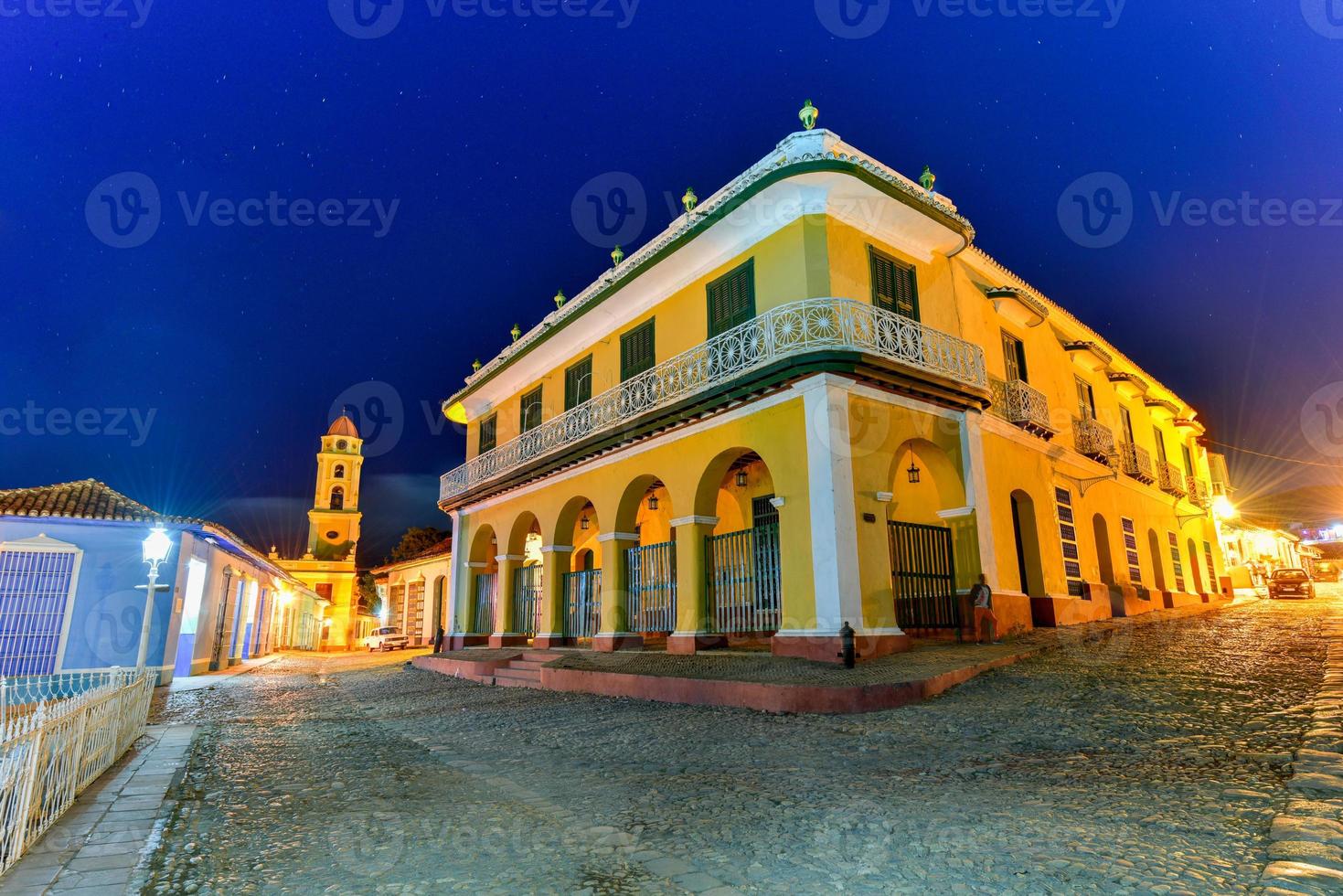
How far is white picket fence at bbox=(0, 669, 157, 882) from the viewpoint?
3.61m

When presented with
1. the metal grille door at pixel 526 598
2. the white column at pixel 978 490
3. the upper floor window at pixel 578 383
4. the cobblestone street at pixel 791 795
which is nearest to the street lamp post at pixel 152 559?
the cobblestone street at pixel 791 795

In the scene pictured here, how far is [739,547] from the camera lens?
460 inches

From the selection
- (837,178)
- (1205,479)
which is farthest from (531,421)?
(1205,479)

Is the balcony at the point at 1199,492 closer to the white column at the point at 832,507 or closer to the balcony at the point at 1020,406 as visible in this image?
the balcony at the point at 1020,406

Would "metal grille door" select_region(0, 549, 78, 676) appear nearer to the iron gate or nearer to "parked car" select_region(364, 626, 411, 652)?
the iron gate

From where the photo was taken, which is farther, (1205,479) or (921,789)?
(1205,479)

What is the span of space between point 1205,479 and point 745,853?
101ft

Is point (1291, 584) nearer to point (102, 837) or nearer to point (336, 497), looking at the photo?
point (102, 837)

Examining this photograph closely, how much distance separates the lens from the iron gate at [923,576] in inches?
447

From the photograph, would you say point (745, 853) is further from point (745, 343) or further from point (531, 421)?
point (531, 421)

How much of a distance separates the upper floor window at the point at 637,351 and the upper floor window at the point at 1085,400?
10684mm

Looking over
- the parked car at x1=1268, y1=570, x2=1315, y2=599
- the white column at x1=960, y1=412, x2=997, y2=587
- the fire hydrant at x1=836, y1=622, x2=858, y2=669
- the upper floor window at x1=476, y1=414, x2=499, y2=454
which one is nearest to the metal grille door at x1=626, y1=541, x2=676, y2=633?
the fire hydrant at x1=836, y1=622, x2=858, y2=669

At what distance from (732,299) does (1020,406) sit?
20.1 feet

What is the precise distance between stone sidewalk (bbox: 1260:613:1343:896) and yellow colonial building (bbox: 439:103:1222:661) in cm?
533
